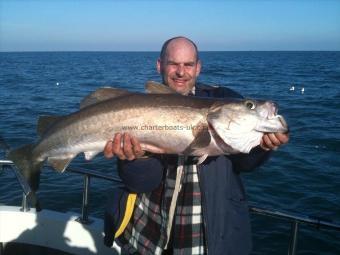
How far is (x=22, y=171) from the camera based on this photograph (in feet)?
15.0

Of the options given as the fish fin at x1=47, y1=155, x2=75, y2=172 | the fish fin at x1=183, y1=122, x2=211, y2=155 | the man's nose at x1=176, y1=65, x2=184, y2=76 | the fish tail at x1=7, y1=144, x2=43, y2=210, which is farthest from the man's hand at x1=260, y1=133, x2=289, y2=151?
the fish tail at x1=7, y1=144, x2=43, y2=210

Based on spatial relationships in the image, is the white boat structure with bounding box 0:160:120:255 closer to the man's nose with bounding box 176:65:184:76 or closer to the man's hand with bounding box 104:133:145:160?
the man's hand with bounding box 104:133:145:160

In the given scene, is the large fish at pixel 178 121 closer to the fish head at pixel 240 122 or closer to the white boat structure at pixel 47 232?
the fish head at pixel 240 122

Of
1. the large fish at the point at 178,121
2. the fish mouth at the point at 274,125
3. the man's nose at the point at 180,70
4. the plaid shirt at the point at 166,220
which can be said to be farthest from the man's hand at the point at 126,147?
→ the fish mouth at the point at 274,125

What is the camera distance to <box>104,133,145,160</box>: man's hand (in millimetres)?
3919

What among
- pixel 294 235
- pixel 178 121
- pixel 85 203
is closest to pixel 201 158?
pixel 178 121

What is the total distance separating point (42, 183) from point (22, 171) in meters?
8.71

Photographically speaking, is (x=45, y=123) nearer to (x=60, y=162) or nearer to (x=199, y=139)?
(x=60, y=162)

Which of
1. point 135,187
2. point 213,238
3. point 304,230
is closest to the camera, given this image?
point 213,238


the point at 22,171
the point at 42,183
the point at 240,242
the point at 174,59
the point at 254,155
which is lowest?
the point at 42,183

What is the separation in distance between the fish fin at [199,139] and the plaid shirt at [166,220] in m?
0.17

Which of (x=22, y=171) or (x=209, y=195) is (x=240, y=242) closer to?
(x=209, y=195)

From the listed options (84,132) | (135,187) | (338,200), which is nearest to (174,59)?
(84,132)

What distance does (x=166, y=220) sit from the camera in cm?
373
